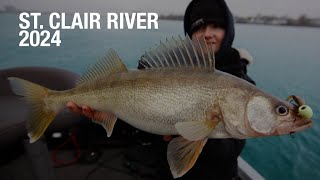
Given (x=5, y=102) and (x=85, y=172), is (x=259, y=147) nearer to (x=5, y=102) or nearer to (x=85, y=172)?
(x=85, y=172)

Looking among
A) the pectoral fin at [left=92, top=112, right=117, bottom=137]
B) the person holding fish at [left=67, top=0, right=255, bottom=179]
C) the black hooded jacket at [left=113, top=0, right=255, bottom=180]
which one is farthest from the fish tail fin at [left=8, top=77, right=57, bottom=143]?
the person holding fish at [left=67, top=0, right=255, bottom=179]

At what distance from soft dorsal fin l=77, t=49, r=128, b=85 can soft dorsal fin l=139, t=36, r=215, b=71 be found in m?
0.15

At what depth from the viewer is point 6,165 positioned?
2.35 meters

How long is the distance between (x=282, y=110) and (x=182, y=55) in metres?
0.41

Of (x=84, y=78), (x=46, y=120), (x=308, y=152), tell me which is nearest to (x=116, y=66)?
(x=84, y=78)

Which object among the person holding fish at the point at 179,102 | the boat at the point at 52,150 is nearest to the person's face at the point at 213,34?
the person holding fish at the point at 179,102

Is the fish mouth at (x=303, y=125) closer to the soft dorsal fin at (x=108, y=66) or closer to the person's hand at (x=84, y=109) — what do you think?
the soft dorsal fin at (x=108, y=66)

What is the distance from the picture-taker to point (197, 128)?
99 centimetres

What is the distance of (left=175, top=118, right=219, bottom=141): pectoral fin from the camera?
98 cm

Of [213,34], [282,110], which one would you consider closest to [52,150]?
Answer: [213,34]

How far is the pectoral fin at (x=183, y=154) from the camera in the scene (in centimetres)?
102

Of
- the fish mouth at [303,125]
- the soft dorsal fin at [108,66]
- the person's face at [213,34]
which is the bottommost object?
the fish mouth at [303,125]

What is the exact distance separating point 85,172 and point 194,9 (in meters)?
1.57

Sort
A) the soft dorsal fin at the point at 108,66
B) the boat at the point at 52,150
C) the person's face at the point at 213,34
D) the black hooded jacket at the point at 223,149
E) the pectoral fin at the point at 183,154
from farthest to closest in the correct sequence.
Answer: the boat at the point at 52,150
the person's face at the point at 213,34
the black hooded jacket at the point at 223,149
the soft dorsal fin at the point at 108,66
the pectoral fin at the point at 183,154
